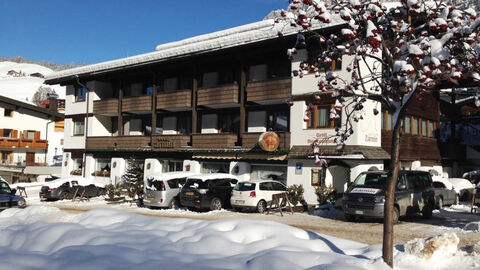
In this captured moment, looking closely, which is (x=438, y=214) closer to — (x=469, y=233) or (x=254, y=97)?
(x=469, y=233)

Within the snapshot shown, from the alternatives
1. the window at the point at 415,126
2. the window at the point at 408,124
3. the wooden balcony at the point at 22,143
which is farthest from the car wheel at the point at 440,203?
the wooden balcony at the point at 22,143

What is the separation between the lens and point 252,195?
20547mm

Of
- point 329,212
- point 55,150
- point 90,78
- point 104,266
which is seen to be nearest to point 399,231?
point 329,212

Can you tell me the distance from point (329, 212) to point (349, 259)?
12276 millimetres

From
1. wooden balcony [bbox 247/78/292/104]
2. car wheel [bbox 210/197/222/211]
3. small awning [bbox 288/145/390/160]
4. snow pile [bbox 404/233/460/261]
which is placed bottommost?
car wheel [bbox 210/197/222/211]

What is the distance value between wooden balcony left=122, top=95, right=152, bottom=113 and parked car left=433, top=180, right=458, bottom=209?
20643 mm

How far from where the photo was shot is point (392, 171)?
8.72 metres

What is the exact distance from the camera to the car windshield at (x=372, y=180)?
58.4ft

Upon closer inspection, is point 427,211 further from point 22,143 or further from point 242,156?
point 22,143

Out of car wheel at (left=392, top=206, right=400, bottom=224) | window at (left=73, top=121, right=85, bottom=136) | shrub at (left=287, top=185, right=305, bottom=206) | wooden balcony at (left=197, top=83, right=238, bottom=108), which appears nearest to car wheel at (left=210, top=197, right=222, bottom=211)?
shrub at (left=287, top=185, right=305, bottom=206)

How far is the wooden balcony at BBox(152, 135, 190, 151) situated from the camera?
2984 centimetres

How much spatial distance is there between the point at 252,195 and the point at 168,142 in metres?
11.8

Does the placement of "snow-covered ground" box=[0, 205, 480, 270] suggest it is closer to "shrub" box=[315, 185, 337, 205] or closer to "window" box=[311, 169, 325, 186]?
"shrub" box=[315, 185, 337, 205]

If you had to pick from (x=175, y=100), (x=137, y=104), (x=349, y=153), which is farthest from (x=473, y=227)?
(x=137, y=104)
